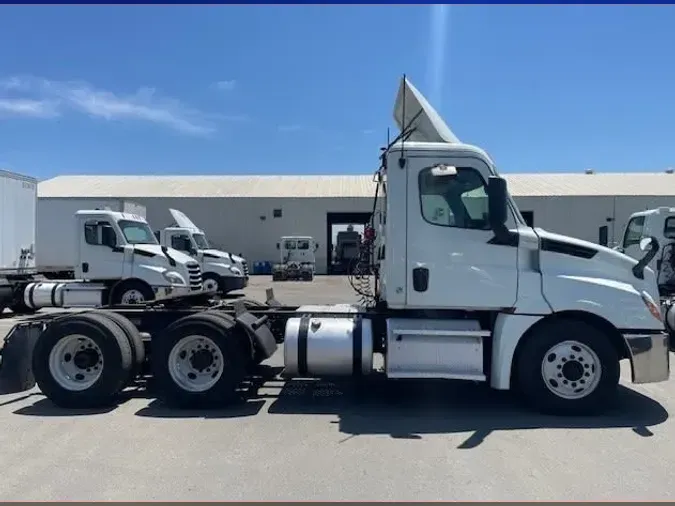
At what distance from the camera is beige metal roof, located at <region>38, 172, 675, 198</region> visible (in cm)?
4303

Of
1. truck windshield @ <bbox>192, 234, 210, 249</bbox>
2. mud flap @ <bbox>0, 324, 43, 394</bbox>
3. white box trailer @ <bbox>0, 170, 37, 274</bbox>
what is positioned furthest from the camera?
truck windshield @ <bbox>192, 234, 210, 249</bbox>

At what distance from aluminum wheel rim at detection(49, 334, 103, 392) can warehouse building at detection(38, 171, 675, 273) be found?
112ft

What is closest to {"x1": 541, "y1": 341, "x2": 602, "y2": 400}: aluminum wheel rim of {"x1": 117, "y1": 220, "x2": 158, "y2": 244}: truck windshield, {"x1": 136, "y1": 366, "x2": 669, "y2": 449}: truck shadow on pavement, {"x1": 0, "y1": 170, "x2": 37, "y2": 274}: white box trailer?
{"x1": 136, "y1": 366, "x2": 669, "y2": 449}: truck shadow on pavement

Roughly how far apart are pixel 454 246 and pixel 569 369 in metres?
1.79

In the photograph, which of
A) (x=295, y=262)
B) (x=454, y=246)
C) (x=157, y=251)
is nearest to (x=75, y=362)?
(x=454, y=246)

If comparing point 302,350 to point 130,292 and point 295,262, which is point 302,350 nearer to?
point 130,292

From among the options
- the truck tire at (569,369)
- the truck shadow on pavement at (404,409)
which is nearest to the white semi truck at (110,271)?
the truck shadow on pavement at (404,409)

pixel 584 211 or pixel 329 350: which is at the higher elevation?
pixel 584 211

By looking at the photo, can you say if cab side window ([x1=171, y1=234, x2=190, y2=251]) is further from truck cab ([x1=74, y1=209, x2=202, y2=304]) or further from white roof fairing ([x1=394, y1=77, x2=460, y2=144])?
white roof fairing ([x1=394, y1=77, x2=460, y2=144])

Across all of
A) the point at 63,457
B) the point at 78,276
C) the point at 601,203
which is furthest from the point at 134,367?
the point at 601,203

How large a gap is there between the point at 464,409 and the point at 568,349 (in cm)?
131

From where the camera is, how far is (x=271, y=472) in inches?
177

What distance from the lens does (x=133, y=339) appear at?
6637 mm

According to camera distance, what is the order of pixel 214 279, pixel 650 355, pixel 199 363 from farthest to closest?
1. pixel 214 279
2. pixel 199 363
3. pixel 650 355
